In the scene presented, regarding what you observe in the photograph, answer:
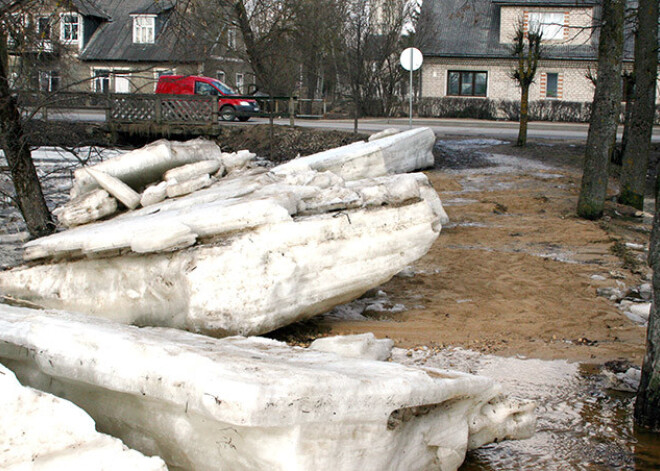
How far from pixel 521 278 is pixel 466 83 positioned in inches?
1142

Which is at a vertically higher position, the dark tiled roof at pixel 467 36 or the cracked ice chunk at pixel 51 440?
the dark tiled roof at pixel 467 36

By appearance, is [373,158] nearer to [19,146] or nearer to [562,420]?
[19,146]

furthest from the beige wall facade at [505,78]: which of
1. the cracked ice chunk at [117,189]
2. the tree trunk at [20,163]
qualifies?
the cracked ice chunk at [117,189]

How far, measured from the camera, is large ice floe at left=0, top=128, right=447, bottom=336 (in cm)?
569

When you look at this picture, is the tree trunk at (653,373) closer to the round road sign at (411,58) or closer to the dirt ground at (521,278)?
the dirt ground at (521,278)

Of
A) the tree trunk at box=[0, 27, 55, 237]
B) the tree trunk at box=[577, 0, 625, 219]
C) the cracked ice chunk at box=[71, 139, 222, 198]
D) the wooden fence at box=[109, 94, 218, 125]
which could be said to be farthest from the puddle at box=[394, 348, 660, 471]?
the wooden fence at box=[109, 94, 218, 125]

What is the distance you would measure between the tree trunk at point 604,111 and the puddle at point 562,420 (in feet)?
20.3

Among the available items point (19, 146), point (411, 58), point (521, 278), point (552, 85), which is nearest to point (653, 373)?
point (521, 278)

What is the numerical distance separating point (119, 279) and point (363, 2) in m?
30.5

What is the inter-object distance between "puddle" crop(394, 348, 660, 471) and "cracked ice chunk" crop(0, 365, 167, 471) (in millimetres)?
2130

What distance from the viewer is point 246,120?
979 inches

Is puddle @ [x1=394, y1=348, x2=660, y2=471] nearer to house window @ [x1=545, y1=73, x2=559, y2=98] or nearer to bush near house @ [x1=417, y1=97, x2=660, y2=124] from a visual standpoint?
bush near house @ [x1=417, y1=97, x2=660, y2=124]

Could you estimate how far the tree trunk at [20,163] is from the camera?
28.4 ft

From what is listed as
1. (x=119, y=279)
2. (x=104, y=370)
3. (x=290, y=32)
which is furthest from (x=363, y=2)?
(x=104, y=370)
